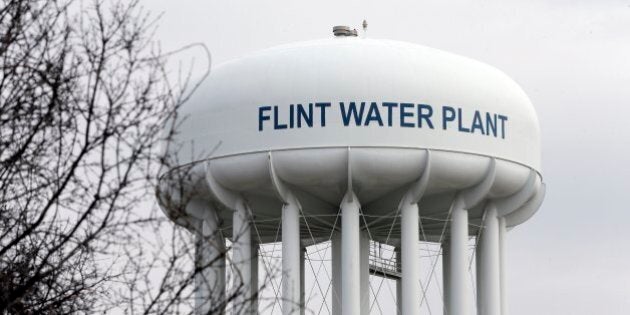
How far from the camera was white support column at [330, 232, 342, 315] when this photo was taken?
28.9m

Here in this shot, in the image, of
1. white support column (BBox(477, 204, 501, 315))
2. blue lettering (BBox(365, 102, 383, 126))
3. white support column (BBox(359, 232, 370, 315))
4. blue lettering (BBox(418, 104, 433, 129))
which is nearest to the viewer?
blue lettering (BBox(365, 102, 383, 126))

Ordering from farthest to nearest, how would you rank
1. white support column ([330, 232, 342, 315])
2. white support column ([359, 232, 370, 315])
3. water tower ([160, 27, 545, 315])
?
1. white support column ([359, 232, 370, 315])
2. white support column ([330, 232, 342, 315])
3. water tower ([160, 27, 545, 315])

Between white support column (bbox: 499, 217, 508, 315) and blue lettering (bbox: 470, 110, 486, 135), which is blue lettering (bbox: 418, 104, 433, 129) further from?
A: white support column (bbox: 499, 217, 508, 315)

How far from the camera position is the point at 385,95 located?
2645cm

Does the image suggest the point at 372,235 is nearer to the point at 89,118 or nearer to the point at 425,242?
the point at 425,242

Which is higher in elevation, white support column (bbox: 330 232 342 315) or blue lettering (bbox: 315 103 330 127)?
blue lettering (bbox: 315 103 330 127)

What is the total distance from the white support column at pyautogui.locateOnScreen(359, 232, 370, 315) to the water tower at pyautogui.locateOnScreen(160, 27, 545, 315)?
1345 mm

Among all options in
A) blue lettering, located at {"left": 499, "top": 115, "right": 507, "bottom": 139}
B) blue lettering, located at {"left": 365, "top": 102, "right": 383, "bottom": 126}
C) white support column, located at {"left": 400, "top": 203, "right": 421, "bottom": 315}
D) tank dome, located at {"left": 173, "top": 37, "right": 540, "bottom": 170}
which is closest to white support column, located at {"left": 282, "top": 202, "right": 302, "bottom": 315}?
tank dome, located at {"left": 173, "top": 37, "right": 540, "bottom": 170}

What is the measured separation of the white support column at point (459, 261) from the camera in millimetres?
27250

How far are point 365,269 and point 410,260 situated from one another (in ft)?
9.13

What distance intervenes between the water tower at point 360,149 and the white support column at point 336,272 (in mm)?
1088

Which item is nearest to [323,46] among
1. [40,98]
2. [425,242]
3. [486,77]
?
[486,77]

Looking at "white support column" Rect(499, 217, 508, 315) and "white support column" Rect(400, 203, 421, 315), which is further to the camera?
"white support column" Rect(499, 217, 508, 315)

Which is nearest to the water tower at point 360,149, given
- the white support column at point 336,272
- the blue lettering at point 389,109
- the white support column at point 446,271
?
the blue lettering at point 389,109
